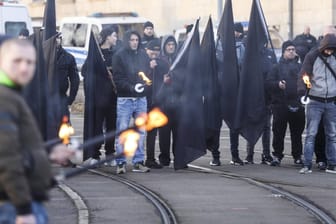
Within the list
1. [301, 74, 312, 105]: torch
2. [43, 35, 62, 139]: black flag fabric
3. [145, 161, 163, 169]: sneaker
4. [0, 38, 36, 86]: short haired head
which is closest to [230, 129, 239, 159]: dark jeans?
[145, 161, 163, 169]: sneaker

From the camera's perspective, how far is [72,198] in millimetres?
11141

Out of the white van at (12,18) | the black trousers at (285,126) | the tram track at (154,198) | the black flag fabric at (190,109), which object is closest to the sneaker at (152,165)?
the black flag fabric at (190,109)

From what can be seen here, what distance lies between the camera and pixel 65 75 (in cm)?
1385

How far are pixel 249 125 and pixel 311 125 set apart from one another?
1.19 meters

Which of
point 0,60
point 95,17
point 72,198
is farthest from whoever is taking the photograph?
point 95,17

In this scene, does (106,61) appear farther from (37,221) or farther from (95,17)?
(95,17)

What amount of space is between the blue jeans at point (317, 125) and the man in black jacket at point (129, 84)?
206cm

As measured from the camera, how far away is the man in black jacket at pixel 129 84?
519 inches

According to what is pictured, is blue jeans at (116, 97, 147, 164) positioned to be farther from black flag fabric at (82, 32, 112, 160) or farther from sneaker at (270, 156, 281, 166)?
sneaker at (270, 156, 281, 166)

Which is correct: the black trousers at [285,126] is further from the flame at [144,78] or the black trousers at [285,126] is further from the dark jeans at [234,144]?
the flame at [144,78]

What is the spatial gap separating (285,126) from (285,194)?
2.83 meters

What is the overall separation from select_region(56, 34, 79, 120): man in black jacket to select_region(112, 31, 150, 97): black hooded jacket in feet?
2.48

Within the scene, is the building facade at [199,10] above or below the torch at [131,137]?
above

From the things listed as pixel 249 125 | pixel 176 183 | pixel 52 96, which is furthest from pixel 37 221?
pixel 249 125
